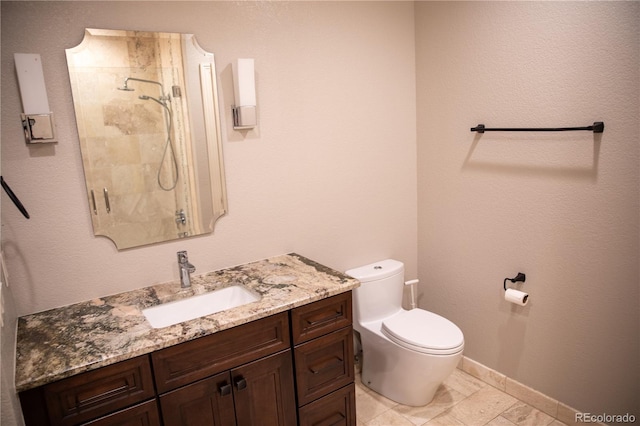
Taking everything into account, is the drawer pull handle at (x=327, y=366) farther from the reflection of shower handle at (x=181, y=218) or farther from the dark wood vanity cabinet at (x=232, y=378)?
the reflection of shower handle at (x=181, y=218)

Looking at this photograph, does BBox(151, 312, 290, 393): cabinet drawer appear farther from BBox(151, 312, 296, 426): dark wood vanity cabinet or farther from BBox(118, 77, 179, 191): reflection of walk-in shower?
BBox(118, 77, 179, 191): reflection of walk-in shower

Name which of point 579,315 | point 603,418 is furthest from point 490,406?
point 579,315

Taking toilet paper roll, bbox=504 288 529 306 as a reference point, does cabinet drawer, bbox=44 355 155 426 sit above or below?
above

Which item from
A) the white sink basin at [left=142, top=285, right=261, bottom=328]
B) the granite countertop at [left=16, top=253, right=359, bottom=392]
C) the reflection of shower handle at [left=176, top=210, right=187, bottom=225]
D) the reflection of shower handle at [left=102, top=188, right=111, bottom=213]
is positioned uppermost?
the reflection of shower handle at [left=102, top=188, right=111, bottom=213]

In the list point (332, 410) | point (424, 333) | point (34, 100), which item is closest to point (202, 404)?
point (332, 410)

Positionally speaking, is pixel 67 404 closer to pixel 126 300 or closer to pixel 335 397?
pixel 126 300

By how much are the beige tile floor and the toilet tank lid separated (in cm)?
70

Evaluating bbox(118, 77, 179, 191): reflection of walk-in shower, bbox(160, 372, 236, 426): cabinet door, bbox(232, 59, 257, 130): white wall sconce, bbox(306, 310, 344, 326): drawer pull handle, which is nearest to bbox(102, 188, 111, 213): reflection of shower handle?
bbox(118, 77, 179, 191): reflection of walk-in shower

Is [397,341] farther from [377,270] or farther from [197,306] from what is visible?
[197,306]

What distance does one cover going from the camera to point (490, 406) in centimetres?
237

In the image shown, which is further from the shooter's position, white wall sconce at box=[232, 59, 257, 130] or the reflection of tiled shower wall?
white wall sconce at box=[232, 59, 257, 130]

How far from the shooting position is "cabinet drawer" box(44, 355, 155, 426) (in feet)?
4.39

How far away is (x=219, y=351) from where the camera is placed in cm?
160

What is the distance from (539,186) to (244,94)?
5.01 ft
